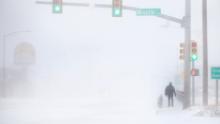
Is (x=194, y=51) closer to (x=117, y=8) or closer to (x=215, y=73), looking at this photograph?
(x=117, y=8)

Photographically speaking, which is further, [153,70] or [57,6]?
[153,70]

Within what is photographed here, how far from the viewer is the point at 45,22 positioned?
129 meters

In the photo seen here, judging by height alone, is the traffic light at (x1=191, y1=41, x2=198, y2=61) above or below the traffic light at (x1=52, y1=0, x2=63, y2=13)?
below

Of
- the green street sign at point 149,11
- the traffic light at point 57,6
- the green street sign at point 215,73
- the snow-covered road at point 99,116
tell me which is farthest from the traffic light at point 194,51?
the traffic light at point 57,6

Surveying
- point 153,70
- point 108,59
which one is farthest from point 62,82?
point 108,59

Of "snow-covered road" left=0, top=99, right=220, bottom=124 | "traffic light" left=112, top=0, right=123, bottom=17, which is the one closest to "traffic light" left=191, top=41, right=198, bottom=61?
"snow-covered road" left=0, top=99, right=220, bottom=124

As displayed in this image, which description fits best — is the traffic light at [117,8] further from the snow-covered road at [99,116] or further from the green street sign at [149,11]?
the snow-covered road at [99,116]

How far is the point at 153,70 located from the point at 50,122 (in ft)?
304

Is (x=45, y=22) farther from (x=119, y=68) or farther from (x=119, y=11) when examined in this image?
(x=119, y=11)

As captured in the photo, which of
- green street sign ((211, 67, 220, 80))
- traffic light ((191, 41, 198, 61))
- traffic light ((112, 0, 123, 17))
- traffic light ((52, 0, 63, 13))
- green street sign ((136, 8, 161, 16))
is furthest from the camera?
traffic light ((191, 41, 198, 61))

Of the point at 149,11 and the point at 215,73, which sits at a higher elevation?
the point at 149,11

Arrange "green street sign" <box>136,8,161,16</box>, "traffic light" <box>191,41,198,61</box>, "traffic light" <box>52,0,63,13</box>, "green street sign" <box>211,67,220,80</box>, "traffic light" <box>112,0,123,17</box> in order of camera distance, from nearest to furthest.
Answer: "green street sign" <box>211,67,220,80</box>
"traffic light" <box>52,0,63,13</box>
"traffic light" <box>112,0,123,17</box>
"green street sign" <box>136,8,161,16</box>
"traffic light" <box>191,41,198,61</box>

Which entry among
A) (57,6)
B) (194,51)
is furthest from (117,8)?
(194,51)

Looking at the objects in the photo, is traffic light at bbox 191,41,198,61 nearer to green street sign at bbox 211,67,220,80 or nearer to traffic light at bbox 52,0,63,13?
green street sign at bbox 211,67,220,80
